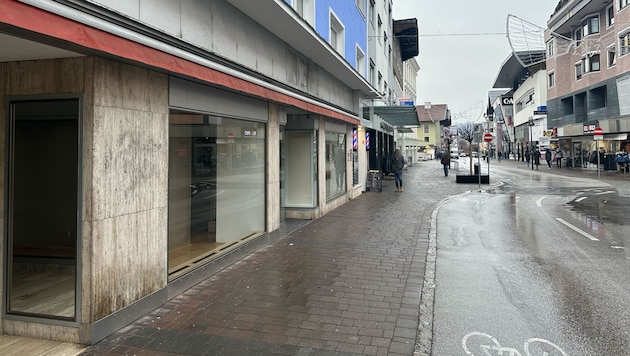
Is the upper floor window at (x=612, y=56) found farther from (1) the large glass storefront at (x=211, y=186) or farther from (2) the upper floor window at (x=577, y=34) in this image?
(1) the large glass storefront at (x=211, y=186)

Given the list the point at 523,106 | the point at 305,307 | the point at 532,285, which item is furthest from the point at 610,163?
the point at 305,307

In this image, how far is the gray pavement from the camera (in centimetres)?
392

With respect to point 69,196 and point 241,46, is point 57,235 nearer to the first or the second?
point 69,196

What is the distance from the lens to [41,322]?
408cm

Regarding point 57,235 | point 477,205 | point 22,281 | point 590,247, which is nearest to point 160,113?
point 57,235

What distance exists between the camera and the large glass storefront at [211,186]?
19.2 ft

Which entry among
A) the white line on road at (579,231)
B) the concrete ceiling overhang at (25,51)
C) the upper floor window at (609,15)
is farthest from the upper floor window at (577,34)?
the concrete ceiling overhang at (25,51)

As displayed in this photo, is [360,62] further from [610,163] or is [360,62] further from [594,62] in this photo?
[594,62]

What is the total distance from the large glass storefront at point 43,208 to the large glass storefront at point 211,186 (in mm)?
1212

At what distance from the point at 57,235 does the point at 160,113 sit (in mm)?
1998

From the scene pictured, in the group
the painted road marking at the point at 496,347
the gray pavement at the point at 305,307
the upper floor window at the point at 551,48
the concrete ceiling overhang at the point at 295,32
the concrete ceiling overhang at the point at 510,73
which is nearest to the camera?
the painted road marking at the point at 496,347

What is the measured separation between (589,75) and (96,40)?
39.8 m

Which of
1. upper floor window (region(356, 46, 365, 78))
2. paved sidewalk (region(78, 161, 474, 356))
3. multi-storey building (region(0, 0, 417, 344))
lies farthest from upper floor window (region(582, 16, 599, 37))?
multi-storey building (region(0, 0, 417, 344))

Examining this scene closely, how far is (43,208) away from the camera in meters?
5.12
